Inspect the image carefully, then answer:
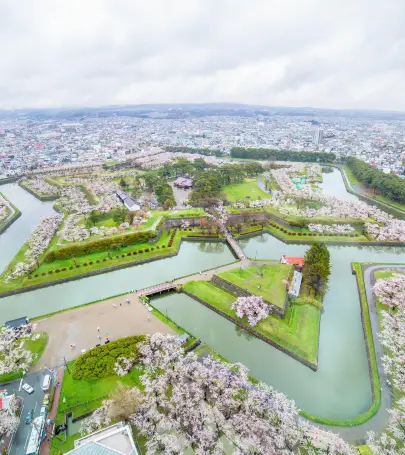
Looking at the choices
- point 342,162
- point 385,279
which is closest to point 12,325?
point 385,279

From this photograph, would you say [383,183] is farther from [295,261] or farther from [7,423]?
[7,423]

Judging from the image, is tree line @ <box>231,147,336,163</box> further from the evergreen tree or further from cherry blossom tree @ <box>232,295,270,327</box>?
cherry blossom tree @ <box>232,295,270,327</box>

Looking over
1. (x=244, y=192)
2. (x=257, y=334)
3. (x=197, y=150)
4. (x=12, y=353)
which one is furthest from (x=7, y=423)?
(x=197, y=150)

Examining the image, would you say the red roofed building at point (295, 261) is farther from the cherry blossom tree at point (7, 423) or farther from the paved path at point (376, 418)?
the cherry blossom tree at point (7, 423)

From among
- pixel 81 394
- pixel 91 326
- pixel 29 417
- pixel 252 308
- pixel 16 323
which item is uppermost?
pixel 16 323

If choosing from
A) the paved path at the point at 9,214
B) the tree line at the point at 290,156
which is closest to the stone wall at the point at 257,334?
the paved path at the point at 9,214

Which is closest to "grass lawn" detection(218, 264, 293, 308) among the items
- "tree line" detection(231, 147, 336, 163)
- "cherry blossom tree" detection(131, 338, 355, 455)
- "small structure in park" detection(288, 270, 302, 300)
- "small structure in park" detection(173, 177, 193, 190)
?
"small structure in park" detection(288, 270, 302, 300)

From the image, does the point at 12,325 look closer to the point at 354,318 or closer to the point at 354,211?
the point at 354,318
